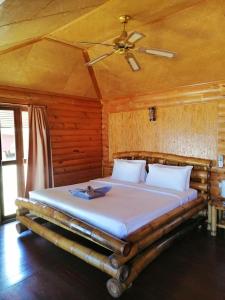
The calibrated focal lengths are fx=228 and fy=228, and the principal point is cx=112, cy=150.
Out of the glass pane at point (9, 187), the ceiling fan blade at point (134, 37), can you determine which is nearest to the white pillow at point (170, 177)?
the ceiling fan blade at point (134, 37)

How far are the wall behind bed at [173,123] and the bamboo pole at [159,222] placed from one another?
0.97 m

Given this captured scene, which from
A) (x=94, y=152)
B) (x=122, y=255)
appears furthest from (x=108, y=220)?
(x=94, y=152)

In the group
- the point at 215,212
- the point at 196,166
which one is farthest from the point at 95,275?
the point at 196,166

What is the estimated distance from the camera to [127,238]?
7.61 feet

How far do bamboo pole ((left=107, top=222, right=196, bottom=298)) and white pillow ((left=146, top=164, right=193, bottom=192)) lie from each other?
961mm

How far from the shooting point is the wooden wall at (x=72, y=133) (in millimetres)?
4633

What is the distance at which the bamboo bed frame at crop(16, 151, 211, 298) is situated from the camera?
2.16 m

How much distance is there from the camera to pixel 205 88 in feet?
13.0

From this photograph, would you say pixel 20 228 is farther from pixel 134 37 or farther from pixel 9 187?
pixel 134 37

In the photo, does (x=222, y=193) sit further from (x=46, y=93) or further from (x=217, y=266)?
(x=46, y=93)

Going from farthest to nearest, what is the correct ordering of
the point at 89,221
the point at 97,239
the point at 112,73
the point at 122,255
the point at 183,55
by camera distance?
the point at 112,73 < the point at 183,55 < the point at 89,221 < the point at 97,239 < the point at 122,255

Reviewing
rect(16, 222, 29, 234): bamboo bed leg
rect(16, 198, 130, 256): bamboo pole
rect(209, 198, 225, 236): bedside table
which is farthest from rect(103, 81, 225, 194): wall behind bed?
rect(16, 222, 29, 234): bamboo bed leg

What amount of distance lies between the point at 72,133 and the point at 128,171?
157 centimetres

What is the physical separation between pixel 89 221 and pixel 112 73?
3.08 metres
